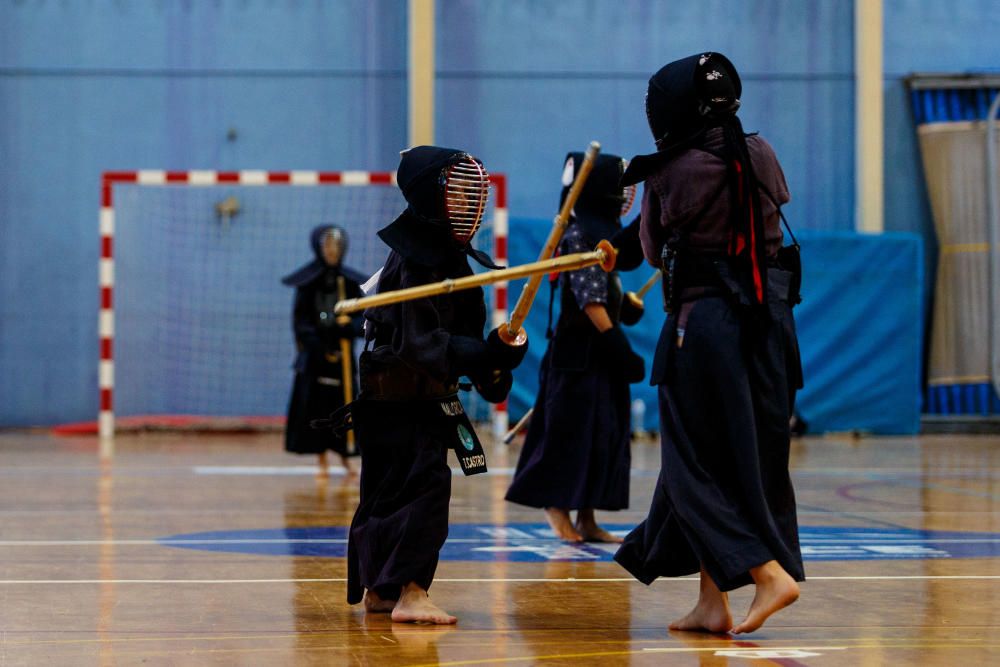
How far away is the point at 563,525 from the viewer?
6.77 meters

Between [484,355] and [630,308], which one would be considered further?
[630,308]

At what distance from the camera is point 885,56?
1598 centimetres

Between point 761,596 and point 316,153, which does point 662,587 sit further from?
point 316,153

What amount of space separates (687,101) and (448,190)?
838 mm

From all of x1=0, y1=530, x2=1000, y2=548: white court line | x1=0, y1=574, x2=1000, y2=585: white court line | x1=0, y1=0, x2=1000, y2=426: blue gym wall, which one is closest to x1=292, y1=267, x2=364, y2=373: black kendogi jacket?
x1=0, y1=530, x2=1000, y2=548: white court line

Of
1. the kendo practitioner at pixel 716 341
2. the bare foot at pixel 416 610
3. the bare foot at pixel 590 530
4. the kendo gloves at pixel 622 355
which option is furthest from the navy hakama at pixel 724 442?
the bare foot at pixel 590 530

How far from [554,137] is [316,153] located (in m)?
2.66

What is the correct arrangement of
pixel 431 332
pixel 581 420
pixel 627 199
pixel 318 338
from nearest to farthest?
pixel 431 332
pixel 581 420
pixel 627 199
pixel 318 338

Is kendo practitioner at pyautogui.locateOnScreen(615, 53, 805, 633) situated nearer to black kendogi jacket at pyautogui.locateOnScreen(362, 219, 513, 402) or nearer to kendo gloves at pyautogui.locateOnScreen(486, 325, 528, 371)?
kendo gloves at pyautogui.locateOnScreen(486, 325, 528, 371)

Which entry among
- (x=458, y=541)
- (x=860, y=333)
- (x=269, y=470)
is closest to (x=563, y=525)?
(x=458, y=541)

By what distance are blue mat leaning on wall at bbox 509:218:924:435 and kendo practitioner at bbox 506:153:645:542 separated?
26.4 ft

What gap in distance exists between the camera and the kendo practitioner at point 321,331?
1072cm

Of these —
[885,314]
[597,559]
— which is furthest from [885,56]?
[597,559]

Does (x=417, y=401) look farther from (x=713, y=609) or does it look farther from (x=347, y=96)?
(x=347, y=96)
